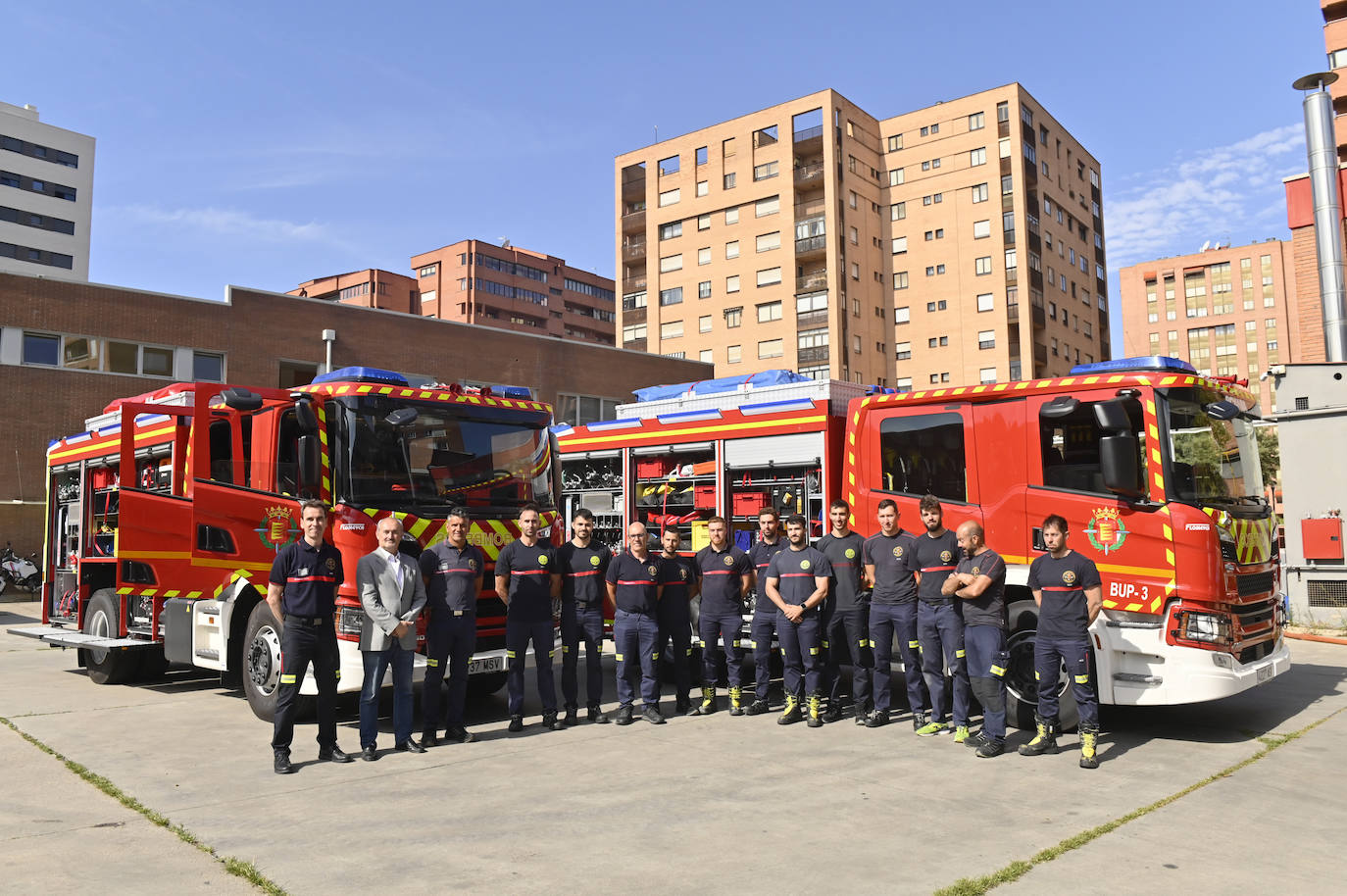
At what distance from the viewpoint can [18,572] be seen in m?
22.4

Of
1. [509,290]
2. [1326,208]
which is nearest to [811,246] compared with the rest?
[1326,208]

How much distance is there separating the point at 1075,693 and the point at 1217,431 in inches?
98.3

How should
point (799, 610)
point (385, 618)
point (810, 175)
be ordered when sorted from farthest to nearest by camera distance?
point (810, 175) → point (799, 610) → point (385, 618)

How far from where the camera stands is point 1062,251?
200 ft

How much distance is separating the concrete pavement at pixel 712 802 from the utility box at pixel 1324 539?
24.1 ft

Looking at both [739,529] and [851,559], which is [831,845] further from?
[739,529]

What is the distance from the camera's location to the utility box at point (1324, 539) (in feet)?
49.1

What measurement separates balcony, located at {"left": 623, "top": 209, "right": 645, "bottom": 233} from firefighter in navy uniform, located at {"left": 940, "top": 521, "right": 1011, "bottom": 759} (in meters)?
58.2

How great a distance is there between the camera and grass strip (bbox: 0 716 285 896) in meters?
4.51

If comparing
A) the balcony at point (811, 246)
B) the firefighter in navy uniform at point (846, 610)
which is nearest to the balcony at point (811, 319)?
the balcony at point (811, 246)

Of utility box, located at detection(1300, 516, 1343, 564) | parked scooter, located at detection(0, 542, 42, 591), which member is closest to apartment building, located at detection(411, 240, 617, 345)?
parked scooter, located at detection(0, 542, 42, 591)

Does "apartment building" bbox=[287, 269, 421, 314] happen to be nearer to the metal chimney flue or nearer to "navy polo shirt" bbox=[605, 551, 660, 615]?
the metal chimney flue

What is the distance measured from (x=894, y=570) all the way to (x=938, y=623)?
0.57m

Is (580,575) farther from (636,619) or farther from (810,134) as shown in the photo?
(810,134)
